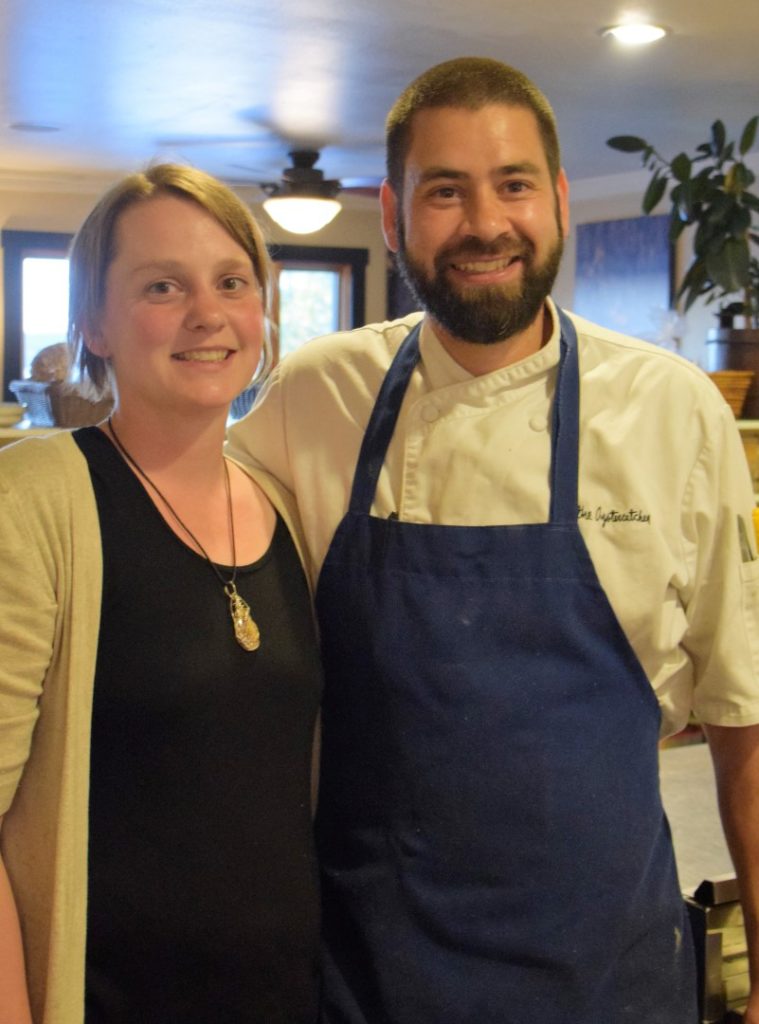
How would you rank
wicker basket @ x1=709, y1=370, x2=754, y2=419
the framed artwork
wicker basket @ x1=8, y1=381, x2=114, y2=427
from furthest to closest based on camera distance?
the framed artwork
wicker basket @ x1=709, y1=370, x2=754, y2=419
wicker basket @ x1=8, y1=381, x2=114, y2=427

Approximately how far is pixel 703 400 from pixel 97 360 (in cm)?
64

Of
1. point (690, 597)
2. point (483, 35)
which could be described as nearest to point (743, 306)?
point (483, 35)

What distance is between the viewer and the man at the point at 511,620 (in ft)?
3.85

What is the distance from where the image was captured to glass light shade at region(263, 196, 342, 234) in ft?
17.5

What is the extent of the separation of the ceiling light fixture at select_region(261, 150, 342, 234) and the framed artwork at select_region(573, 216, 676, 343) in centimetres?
196

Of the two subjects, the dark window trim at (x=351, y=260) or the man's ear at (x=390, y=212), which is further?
the dark window trim at (x=351, y=260)

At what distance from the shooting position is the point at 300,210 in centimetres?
538

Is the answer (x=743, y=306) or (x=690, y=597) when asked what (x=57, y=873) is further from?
(x=743, y=306)

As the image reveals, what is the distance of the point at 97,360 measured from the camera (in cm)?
122

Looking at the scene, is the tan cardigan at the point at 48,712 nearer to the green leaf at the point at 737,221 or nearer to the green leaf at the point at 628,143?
the green leaf at the point at 737,221

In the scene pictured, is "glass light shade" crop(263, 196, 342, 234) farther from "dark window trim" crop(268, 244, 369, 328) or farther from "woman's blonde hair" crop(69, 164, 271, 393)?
"woman's blonde hair" crop(69, 164, 271, 393)

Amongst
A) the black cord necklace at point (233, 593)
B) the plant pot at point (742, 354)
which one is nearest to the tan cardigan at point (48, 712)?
the black cord necklace at point (233, 593)

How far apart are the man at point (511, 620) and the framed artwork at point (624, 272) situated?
17.3 ft

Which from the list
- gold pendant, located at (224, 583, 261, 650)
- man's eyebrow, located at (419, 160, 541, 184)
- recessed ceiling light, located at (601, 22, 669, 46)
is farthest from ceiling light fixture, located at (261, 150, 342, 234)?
gold pendant, located at (224, 583, 261, 650)
